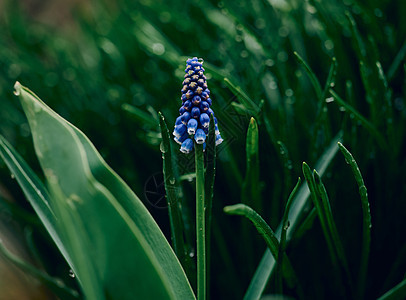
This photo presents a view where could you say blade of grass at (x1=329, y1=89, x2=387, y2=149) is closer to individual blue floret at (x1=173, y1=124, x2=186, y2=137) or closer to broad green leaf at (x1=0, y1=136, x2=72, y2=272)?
individual blue floret at (x1=173, y1=124, x2=186, y2=137)

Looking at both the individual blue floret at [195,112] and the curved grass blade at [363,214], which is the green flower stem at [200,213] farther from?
the curved grass blade at [363,214]

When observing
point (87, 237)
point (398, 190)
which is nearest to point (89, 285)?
point (87, 237)

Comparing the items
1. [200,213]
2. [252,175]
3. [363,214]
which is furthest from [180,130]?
[363,214]

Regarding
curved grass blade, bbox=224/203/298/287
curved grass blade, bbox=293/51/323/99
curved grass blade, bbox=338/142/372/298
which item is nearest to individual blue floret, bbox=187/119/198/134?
curved grass blade, bbox=224/203/298/287

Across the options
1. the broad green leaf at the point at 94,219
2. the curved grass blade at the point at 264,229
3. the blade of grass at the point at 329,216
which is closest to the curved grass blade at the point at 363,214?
the blade of grass at the point at 329,216

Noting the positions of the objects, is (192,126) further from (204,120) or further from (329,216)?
(329,216)

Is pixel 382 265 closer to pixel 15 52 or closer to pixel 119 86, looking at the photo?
pixel 119 86
